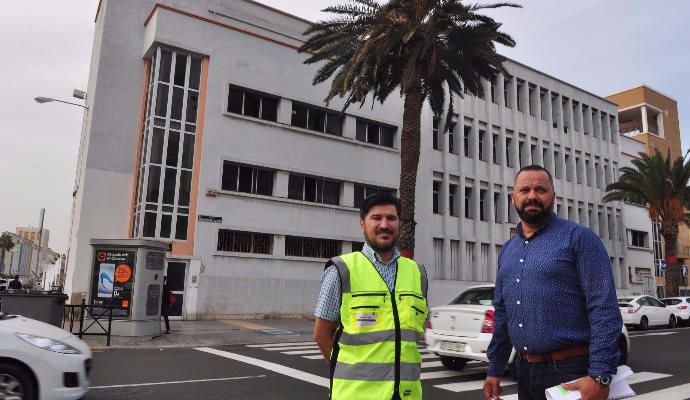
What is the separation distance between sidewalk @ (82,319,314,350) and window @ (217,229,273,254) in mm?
3379

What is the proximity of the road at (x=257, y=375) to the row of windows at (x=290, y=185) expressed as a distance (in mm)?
11802

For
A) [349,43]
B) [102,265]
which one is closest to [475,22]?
[349,43]

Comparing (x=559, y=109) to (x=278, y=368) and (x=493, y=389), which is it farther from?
(x=493, y=389)

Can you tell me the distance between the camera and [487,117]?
32219mm

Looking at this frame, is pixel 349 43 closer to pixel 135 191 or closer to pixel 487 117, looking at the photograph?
pixel 135 191

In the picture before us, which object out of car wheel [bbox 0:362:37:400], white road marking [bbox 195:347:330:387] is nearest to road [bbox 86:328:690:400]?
white road marking [bbox 195:347:330:387]

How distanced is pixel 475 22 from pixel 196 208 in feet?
43.7

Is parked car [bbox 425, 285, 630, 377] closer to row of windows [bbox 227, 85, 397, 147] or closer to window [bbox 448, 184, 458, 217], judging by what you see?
row of windows [bbox 227, 85, 397, 147]

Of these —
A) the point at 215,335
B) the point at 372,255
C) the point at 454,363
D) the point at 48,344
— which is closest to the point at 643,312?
the point at 454,363

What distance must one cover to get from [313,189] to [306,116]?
375 cm

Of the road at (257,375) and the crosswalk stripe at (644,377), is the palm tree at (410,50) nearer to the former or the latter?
the road at (257,375)

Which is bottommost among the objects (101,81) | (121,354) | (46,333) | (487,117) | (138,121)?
(121,354)

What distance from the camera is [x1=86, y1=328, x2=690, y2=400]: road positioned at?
7.14 metres

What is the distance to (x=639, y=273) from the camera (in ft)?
131
